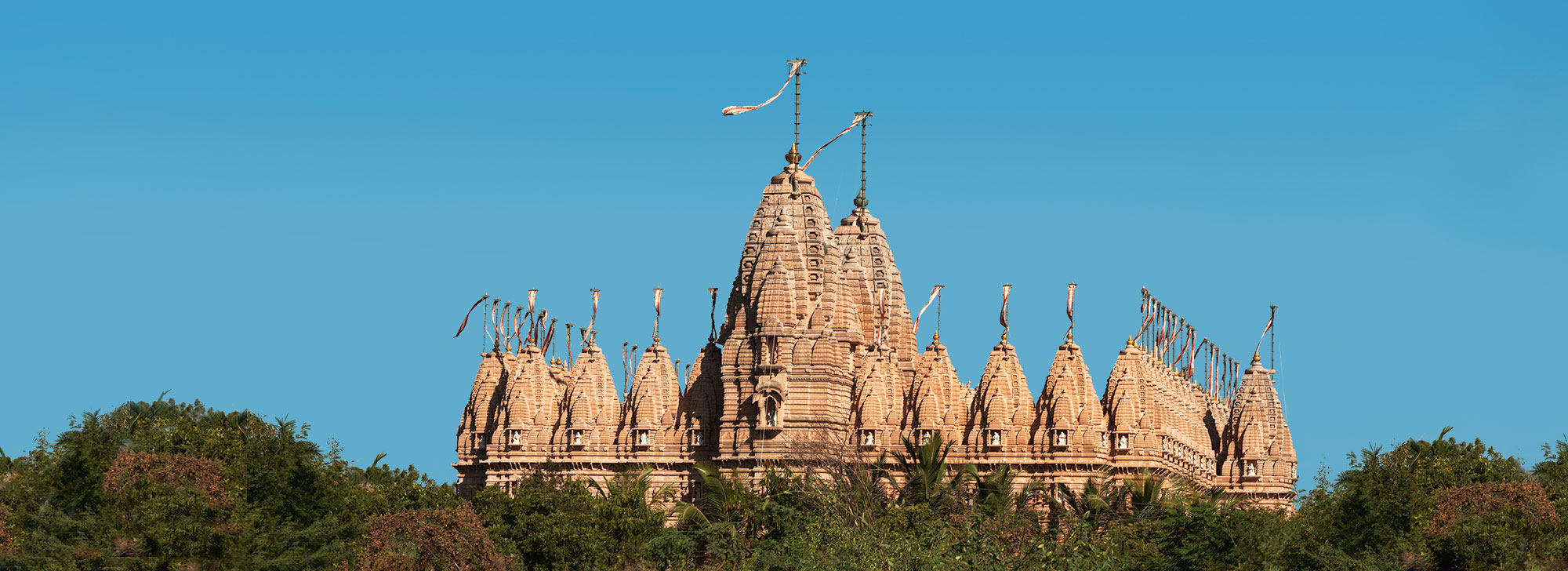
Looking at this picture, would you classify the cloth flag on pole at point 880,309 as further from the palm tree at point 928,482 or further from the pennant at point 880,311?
the palm tree at point 928,482

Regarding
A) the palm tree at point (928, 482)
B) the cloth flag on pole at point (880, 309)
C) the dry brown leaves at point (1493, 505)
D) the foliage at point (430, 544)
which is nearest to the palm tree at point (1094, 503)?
the palm tree at point (928, 482)

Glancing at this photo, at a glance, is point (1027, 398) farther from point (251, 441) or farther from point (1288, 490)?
point (251, 441)

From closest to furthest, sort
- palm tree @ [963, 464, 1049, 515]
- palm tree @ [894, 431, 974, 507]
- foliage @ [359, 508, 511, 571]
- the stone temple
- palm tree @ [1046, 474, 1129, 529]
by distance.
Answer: foliage @ [359, 508, 511, 571], palm tree @ [963, 464, 1049, 515], palm tree @ [894, 431, 974, 507], palm tree @ [1046, 474, 1129, 529], the stone temple

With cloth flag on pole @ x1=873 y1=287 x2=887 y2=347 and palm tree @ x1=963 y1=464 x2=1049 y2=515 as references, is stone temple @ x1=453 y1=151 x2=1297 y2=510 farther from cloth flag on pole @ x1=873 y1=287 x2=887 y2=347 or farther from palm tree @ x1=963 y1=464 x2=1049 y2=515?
palm tree @ x1=963 y1=464 x2=1049 y2=515

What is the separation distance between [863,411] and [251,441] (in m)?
40.2

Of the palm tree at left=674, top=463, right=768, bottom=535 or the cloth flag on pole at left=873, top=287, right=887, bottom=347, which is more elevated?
the cloth flag on pole at left=873, top=287, right=887, bottom=347

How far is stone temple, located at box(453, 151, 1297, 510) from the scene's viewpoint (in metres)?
115

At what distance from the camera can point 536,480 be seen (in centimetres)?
10450

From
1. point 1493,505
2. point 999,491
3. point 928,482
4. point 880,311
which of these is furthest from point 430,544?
point 880,311

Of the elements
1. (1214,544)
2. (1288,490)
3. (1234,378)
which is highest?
(1234,378)

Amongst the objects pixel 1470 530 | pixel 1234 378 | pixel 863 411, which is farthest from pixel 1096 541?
pixel 1234 378

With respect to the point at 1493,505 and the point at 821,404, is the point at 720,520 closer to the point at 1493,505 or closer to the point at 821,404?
the point at 821,404

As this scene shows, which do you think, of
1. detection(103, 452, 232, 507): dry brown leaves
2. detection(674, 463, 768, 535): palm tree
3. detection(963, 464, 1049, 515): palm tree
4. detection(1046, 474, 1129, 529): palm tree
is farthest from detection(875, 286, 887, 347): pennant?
detection(103, 452, 232, 507): dry brown leaves

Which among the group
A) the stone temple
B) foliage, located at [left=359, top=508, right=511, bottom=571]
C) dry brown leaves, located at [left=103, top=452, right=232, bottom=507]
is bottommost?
foliage, located at [left=359, top=508, right=511, bottom=571]
